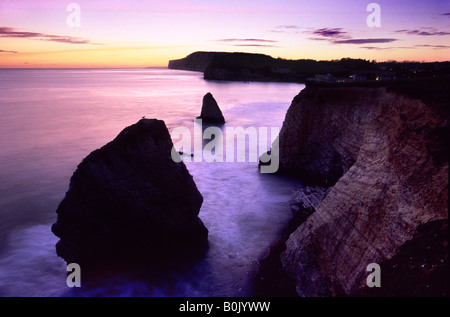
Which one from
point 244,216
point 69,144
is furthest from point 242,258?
point 69,144

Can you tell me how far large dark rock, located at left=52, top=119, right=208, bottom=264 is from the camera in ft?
37.4

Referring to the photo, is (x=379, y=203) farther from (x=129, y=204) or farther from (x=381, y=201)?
(x=129, y=204)

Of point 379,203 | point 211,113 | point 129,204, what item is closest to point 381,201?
point 379,203

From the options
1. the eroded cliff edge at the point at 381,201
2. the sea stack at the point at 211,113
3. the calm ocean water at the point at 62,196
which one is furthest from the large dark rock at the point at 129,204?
the sea stack at the point at 211,113

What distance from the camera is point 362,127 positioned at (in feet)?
55.7

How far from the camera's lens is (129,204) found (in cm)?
1187

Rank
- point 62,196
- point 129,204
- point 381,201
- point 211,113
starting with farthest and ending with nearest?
point 211,113 < point 62,196 < point 129,204 < point 381,201

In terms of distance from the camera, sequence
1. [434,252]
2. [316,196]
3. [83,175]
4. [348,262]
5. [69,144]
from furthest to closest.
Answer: [69,144], [316,196], [83,175], [348,262], [434,252]

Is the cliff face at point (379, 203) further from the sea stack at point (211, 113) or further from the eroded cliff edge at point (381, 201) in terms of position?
the sea stack at point (211, 113)

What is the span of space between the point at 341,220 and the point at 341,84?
14.1 meters

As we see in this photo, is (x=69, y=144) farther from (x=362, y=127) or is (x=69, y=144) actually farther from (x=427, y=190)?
(x=427, y=190)

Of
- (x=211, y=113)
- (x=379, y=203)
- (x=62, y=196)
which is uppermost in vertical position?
(x=211, y=113)

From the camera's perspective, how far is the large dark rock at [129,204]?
37.4 feet

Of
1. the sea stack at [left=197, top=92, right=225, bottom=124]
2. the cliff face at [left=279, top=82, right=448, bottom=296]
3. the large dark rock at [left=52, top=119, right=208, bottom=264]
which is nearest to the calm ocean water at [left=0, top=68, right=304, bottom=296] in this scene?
the large dark rock at [left=52, top=119, right=208, bottom=264]
